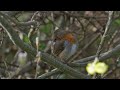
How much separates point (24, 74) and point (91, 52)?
0.85m

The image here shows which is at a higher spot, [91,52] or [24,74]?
[91,52]

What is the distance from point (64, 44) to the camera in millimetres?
3531

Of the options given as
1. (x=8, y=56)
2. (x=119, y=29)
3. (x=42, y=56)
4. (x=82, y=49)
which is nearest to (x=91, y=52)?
(x=82, y=49)

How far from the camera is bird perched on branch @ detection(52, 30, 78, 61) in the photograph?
136 inches

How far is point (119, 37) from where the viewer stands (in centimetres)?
429

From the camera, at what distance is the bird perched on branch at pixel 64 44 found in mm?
3443

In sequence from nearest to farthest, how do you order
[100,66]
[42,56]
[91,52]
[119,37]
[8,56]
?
[100,66] → [42,56] → [119,37] → [91,52] → [8,56]

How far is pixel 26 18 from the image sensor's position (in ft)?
15.4
